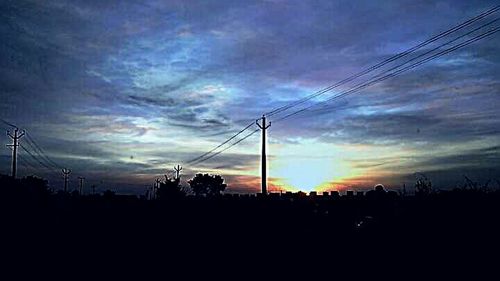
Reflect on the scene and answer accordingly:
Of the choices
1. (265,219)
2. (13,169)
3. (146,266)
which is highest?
(13,169)

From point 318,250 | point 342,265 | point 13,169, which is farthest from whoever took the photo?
point 13,169

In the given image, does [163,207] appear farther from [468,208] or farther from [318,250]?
[468,208]

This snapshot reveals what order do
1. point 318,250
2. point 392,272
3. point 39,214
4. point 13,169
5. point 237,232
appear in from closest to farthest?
point 392,272 < point 318,250 < point 237,232 < point 39,214 < point 13,169

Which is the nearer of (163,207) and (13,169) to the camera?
(163,207)

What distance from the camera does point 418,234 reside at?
32.4 feet

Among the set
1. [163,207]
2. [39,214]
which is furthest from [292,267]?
[39,214]

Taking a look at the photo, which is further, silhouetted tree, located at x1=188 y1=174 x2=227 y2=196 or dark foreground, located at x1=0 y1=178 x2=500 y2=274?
silhouetted tree, located at x1=188 y1=174 x2=227 y2=196

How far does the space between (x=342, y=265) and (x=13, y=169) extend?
49690 millimetres

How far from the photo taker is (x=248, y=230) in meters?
16.1

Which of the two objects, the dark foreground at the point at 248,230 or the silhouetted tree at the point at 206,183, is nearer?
the dark foreground at the point at 248,230

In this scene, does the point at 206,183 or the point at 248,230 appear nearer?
the point at 248,230

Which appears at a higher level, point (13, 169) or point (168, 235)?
point (13, 169)

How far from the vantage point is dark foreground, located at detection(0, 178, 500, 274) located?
31.3 feet

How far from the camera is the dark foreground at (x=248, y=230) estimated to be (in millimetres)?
9531
